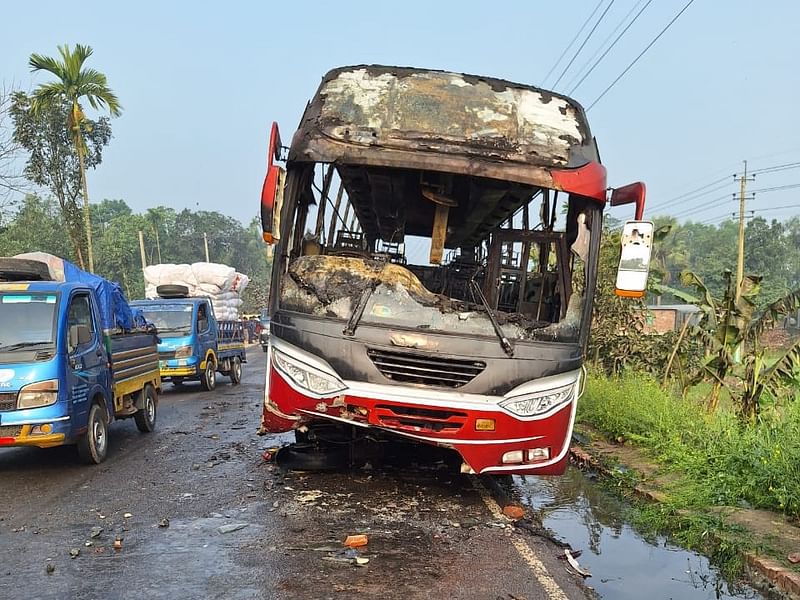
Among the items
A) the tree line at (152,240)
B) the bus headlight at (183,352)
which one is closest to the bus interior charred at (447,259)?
the bus headlight at (183,352)

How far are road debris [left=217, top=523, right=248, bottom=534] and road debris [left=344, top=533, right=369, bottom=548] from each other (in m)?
0.90

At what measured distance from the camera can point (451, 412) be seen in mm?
5434

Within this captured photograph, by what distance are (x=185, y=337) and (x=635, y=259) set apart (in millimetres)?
11543

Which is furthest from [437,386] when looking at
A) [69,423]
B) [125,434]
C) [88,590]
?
[125,434]

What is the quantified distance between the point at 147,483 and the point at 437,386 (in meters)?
3.22

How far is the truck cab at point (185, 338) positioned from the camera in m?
15.2

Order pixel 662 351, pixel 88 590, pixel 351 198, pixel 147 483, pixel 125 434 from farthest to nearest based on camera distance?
pixel 662 351 → pixel 125 434 → pixel 351 198 → pixel 147 483 → pixel 88 590

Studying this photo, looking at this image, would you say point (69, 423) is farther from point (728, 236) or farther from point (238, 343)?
point (728, 236)

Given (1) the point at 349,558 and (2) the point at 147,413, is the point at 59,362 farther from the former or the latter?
(1) the point at 349,558

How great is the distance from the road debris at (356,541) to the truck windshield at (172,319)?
447 inches

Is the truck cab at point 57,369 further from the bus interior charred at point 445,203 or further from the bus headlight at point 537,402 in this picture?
the bus headlight at point 537,402

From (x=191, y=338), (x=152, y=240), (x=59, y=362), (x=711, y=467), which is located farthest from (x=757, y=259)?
(x=59, y=362)

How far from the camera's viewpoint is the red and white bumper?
544cm

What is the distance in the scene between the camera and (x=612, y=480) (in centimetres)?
757
